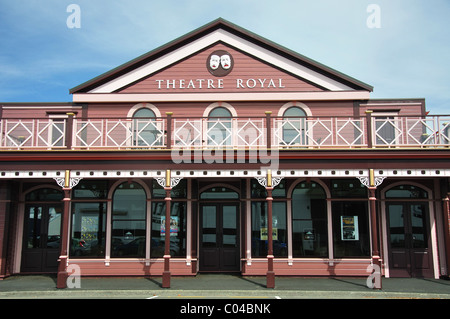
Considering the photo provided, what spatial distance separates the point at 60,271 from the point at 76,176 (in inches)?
113

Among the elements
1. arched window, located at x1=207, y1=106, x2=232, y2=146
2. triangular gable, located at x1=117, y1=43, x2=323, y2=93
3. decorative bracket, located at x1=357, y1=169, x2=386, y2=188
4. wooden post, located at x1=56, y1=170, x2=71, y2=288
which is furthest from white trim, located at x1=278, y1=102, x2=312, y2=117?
wooden post, located at x1=56, y1=170, x2=71, y2=288

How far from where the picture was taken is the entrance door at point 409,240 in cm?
1423

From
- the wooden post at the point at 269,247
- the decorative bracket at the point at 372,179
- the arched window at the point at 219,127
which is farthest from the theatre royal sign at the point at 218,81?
the decorative bracket at the point at 372,179

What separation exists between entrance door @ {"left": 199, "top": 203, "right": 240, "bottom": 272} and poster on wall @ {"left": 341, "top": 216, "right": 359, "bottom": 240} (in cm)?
367

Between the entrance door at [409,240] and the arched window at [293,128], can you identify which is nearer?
the entrance door at [409,240]

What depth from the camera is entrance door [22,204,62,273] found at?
14.9 meters

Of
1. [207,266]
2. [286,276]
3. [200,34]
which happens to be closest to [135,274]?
[207,266]

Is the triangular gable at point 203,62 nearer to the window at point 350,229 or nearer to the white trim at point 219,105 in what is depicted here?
the white trim at point 219,105

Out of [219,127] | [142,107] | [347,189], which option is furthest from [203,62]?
[347,189]

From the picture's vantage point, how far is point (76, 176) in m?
13.1

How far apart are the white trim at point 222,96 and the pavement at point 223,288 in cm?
644

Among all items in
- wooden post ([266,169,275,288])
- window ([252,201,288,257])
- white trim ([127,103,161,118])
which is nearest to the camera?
wooden post ([266,169,275,288])

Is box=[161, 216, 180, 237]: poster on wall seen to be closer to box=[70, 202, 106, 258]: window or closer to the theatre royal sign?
box=[70, 202, 106, 258]: window

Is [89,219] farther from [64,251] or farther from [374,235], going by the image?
[374,235]
